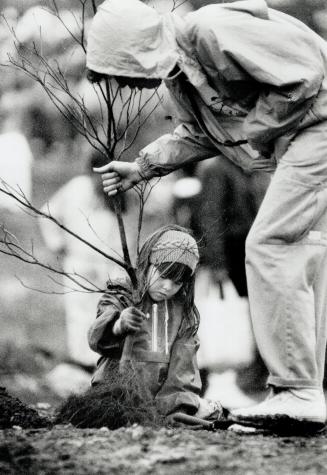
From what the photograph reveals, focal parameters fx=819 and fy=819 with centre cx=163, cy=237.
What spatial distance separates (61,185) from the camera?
20.6ft

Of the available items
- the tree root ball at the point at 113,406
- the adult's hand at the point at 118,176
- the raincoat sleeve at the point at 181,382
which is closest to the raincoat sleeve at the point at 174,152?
the adult's hand at the point at 118,176

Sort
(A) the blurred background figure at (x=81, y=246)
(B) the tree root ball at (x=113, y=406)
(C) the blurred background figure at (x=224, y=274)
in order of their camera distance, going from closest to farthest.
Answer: (B) the tree root ball at (x=113, y=406), (A) the blurred background figure at (x=81, y=246), (C) the blurred background figure at (x=224, y=274)

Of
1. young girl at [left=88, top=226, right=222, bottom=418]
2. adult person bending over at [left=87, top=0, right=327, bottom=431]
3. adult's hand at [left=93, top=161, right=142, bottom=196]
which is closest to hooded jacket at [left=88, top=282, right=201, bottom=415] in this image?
young girl at [left=88, top=226, right=222, bottom=418]

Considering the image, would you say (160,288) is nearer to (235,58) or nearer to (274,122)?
(274,122)

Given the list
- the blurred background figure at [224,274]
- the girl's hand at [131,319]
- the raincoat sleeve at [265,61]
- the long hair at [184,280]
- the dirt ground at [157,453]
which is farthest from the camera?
the blurred background figure at [224,274]

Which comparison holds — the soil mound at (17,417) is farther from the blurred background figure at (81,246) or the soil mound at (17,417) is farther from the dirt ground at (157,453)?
the blurred background figure at (81,246)

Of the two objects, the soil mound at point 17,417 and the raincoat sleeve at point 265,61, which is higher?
the raincoat sleeve at point 265,61

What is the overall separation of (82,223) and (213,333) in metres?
1.29

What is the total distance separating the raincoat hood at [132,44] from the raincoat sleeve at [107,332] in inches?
59.4

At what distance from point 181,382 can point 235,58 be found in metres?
2.03

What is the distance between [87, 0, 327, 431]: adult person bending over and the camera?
3230 millimetres

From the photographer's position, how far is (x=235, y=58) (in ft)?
10.6

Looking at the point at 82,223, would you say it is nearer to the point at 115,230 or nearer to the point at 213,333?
the point at 115,230

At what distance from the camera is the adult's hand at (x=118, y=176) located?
3.94 metres
